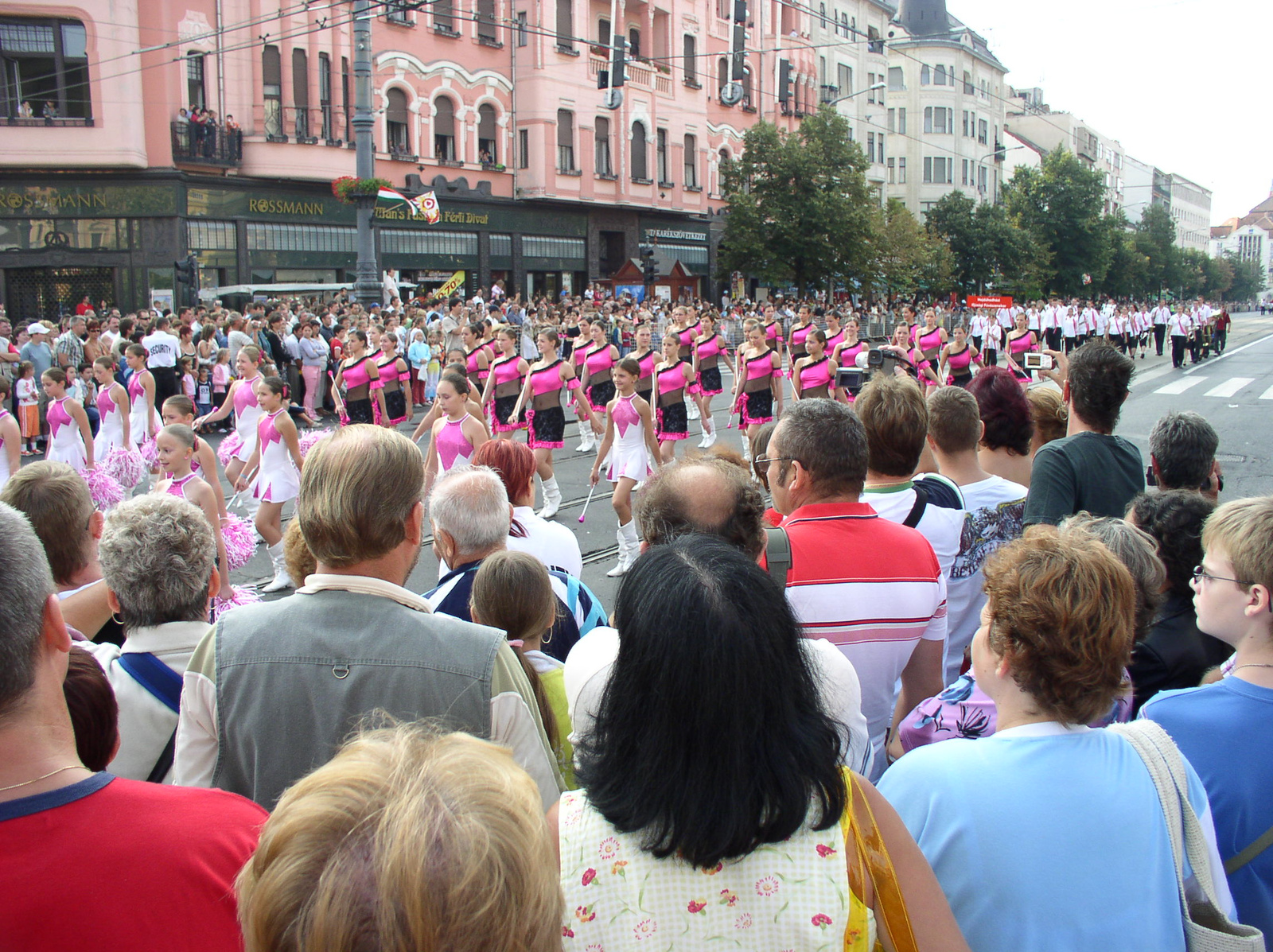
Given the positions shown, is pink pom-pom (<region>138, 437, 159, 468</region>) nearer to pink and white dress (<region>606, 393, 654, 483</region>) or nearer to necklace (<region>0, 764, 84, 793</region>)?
pink and white dress (<region>606, 393, 654, 483</region>)

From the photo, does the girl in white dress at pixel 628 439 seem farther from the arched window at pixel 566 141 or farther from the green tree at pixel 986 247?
the green tree at pixel 986 247

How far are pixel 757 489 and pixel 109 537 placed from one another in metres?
1.92

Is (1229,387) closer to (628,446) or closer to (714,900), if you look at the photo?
(628,446)

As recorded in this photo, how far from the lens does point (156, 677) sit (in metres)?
2.76

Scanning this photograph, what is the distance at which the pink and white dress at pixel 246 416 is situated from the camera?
1015 centimetres

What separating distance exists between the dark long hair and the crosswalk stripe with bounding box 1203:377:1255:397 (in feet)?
76.5

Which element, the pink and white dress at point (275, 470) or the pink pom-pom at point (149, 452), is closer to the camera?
the pink and white dress at point (275, 470)

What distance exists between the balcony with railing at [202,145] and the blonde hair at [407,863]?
29014 millimetres

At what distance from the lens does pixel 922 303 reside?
51.0 m

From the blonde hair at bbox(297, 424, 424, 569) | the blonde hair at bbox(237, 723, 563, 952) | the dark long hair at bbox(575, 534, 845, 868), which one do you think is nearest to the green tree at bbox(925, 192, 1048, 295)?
the blonde hair at bbox(297, 424, 424, 569)

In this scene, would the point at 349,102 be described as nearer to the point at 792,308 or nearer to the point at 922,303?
the point at 792,308

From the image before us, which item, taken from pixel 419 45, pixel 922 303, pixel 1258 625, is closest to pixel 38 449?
pixel 1258 625

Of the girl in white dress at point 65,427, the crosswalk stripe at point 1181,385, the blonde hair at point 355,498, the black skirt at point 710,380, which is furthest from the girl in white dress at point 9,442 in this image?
the crosswalk stripe at point 1181,385

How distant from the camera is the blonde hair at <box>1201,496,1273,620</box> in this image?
2402 millimetres
